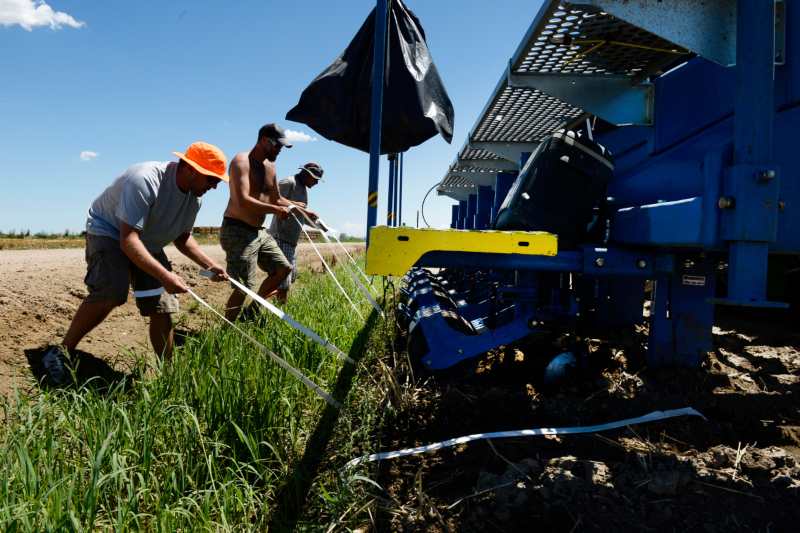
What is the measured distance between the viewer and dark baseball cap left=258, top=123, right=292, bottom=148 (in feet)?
15.1

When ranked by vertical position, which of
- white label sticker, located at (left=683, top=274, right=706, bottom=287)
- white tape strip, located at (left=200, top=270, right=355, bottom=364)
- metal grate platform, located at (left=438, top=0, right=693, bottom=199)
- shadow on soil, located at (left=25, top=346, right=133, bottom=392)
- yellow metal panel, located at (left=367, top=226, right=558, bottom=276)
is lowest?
shadow on soil, located at (left=25, top=346, right=133, bottom=392)

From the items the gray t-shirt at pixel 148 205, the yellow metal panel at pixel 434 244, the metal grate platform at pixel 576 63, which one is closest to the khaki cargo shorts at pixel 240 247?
the gray t-shirt at pixel 148 205

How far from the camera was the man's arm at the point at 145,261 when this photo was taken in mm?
2998

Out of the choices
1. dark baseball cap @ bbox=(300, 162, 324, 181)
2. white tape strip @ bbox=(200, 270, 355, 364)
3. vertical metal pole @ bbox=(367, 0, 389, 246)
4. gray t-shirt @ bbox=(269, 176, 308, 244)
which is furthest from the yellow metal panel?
dark baseball cap @ bbox=(300, 162, 324, 181)

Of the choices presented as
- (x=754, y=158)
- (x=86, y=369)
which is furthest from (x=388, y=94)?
(x=86, y=369)

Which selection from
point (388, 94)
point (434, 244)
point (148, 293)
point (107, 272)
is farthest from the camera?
point (388, 94)

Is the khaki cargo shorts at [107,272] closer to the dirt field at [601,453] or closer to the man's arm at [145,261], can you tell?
the man's arm at [145,261]

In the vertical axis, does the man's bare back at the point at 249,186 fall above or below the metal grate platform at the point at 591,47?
below

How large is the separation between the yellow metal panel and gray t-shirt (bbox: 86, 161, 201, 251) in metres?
1.34

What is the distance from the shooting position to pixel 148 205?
3.21m

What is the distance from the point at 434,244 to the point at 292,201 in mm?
3269

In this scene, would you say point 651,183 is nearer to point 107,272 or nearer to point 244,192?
point 244,192

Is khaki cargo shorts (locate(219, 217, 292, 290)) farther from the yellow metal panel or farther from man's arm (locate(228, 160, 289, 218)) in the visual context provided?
the yellow metal panel

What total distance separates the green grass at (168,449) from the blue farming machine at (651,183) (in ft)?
2.98
